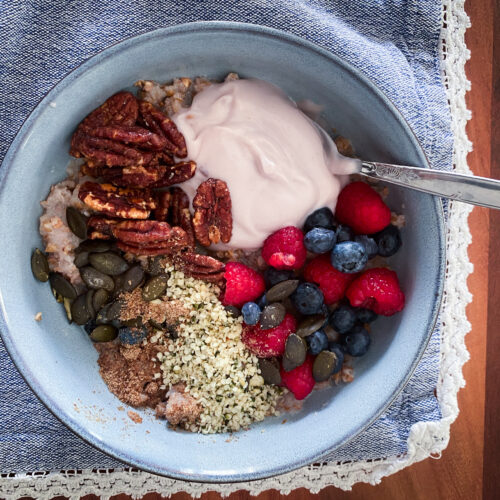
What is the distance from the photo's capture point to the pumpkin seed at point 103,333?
1.13 metres

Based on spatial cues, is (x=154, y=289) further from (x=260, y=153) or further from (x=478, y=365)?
(x=478, y=365)

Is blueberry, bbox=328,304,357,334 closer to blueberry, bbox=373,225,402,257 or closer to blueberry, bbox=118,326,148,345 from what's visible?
blueberry, bbox=373,225,402,257

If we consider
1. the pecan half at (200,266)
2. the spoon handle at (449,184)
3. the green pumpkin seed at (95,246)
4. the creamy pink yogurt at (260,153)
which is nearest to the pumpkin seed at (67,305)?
the green pumpkin seed at (95,246)

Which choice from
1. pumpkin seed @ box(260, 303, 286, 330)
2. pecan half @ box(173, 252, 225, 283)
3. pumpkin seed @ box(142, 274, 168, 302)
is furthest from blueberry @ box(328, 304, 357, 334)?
pumpkin seed @ box(142, 274, 168, 302)

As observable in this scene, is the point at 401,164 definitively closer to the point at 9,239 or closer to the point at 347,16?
the point at 347,16

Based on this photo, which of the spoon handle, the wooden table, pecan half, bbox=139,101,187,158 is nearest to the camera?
the spoon handle

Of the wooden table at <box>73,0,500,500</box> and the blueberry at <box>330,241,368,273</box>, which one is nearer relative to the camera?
the blueberry at <box>330,241,368,273</box>

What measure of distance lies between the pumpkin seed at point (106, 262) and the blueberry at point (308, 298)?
0.36 meters

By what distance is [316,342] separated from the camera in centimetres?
111

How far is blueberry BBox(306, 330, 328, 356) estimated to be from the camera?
1106 mm

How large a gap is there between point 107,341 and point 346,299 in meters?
0.51

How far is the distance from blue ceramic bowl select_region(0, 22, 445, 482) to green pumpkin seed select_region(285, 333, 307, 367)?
0.12m

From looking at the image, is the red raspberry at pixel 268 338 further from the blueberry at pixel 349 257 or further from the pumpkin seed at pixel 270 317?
the blueberry at pixel 349 257

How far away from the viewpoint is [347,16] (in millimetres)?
1171
